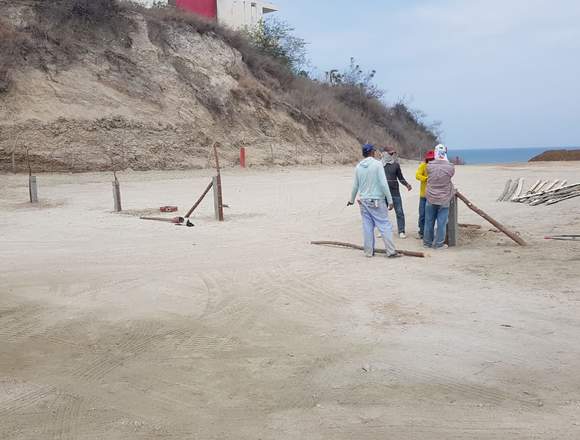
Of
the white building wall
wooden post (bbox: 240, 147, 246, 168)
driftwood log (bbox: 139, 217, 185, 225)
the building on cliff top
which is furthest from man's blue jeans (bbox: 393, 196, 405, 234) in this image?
the white building wall

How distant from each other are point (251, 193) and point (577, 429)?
16.4 meters

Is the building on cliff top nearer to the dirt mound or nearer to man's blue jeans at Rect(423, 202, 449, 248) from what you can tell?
the dirt mound

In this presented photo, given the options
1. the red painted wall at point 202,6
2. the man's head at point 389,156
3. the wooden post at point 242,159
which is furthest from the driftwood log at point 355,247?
the red painted wall at point 202,6

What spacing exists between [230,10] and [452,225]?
38.3 meters

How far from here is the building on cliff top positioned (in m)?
42.3

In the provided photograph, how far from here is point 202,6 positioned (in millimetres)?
42938

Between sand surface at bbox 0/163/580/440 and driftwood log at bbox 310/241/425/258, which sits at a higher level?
driftwood log at bbox 310/241/425/258

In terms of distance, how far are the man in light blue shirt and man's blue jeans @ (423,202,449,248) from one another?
939 millimetres

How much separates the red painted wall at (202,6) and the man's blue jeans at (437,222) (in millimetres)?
33625

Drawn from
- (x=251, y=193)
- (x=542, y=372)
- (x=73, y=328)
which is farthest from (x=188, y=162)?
(x=542, y=372)

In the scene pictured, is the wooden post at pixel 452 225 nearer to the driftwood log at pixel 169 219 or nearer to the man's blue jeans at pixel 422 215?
the man's blue jeans at pixel 422 215

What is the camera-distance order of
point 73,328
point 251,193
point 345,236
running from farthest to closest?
point 251,193 < point 345,236 < point 73,328

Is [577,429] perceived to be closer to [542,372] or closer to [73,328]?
[542,372]

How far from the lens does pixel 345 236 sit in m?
12.1
